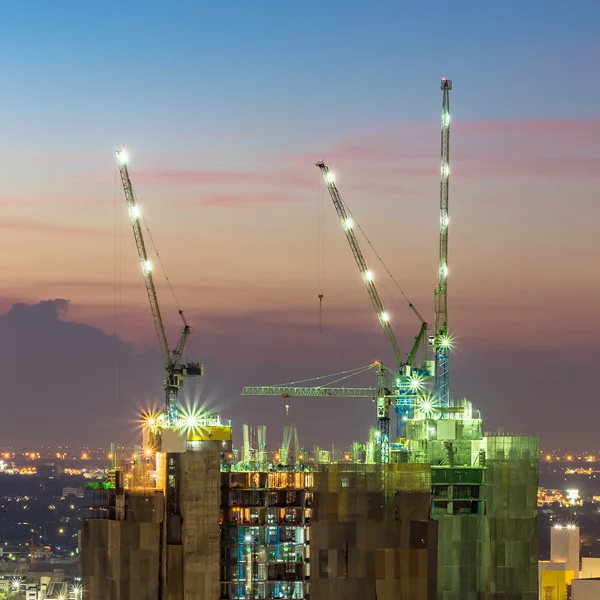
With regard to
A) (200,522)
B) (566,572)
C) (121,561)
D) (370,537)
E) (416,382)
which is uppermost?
(416,382)

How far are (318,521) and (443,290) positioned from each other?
53647mm

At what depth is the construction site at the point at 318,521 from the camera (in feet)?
248

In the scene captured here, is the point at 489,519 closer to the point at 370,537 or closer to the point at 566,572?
the point at 370,537

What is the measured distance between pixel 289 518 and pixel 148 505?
8676 mm

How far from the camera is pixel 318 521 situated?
75.9 m

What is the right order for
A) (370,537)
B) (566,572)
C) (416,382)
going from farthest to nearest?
(416,382) → (566,572) → (370,537)

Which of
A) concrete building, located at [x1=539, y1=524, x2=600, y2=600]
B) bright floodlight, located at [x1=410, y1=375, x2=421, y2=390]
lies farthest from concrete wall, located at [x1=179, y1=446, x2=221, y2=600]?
bright floodlight, located at [x1=410, y1=375, x2=421, y2=390]

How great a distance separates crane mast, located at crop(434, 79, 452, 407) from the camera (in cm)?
12144

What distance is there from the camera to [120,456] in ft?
Answer: 296

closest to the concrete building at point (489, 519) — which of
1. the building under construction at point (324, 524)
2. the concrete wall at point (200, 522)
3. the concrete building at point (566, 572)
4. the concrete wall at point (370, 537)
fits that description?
the building under construction at point (324, 524)

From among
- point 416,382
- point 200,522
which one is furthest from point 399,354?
point 200,522

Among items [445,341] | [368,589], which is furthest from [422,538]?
[445,341]

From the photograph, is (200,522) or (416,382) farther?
(416,382)

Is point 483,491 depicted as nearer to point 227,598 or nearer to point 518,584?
point 518,584
